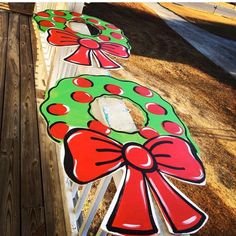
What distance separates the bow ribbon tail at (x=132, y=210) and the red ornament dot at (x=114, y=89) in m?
0.70

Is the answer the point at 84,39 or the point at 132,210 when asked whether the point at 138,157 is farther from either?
the point at 84,39

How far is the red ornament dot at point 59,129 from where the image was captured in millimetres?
1547

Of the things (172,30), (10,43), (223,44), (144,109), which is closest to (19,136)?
(144,109)

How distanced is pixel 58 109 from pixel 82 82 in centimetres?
39

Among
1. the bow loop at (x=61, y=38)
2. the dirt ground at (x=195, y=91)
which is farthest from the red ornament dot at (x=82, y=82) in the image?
the dirt ground at (x=195, y=91)

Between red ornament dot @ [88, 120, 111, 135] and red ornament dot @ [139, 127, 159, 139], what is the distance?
180mm

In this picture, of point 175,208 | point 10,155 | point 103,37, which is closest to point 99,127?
point 175,208

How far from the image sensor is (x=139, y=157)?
1.53 metres

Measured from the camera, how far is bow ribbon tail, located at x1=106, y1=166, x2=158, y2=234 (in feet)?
4.13

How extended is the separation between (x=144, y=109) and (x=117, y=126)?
10.6 inches

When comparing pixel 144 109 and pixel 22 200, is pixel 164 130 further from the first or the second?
pixel 22 200

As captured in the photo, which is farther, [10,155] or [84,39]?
[10,155]

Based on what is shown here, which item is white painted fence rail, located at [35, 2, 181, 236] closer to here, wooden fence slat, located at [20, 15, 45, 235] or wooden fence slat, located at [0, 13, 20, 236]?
wooden fence slat, located at [20, 15, 45, 235]

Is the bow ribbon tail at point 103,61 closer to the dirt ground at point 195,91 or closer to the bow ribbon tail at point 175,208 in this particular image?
the bow ribbon tail at point 175,208
